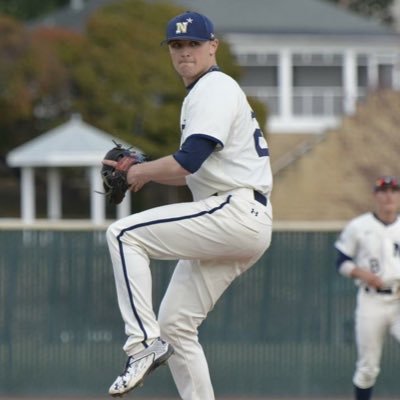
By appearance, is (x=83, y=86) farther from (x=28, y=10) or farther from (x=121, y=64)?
(x=28, y=10)

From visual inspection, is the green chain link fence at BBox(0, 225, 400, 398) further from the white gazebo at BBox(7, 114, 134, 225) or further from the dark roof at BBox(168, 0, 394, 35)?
the dark roof at BBox(168, 0, 394, 35)

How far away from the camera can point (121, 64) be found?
3659 centimetres

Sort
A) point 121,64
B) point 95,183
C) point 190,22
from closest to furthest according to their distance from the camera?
point 190,22, point 95,183, point 121,64

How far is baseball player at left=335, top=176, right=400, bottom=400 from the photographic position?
1120cm

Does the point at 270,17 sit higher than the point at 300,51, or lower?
higher

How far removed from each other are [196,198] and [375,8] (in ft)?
175

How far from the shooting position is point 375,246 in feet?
37.1

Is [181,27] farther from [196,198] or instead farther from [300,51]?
[300,51]

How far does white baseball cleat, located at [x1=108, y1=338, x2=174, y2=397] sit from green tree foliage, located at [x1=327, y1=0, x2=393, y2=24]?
53.5 meters

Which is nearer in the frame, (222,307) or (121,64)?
(222,307)

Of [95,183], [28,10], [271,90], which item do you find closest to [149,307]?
[95,183]

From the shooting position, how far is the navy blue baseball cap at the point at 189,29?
7.17 m

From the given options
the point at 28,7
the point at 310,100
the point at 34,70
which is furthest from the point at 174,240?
the point at 28,7

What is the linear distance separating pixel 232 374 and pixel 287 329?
2.22ft
